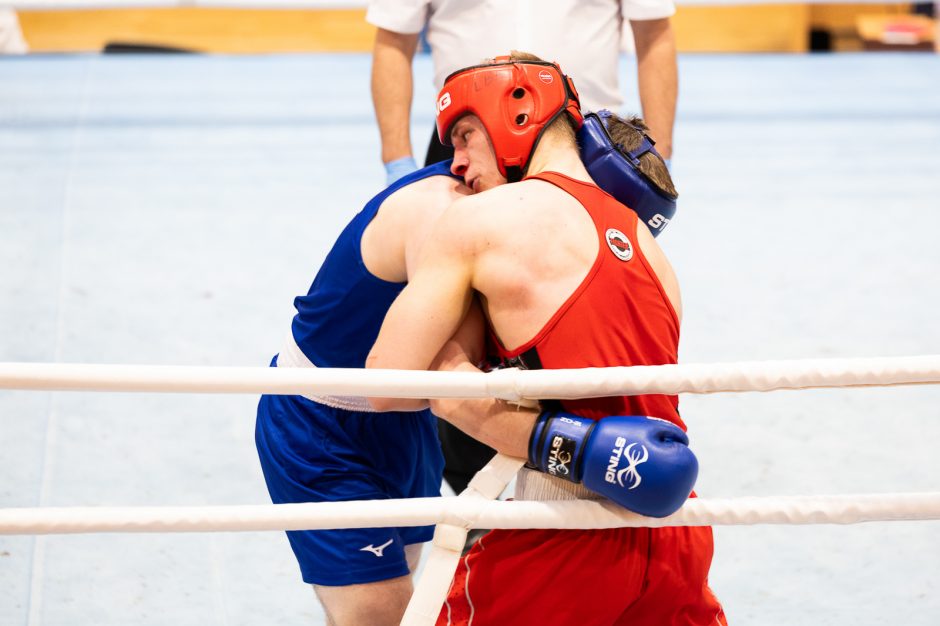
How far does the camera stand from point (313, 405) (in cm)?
224

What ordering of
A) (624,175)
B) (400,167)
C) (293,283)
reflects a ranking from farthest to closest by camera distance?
(293,283)
(400,167)
(624,175)

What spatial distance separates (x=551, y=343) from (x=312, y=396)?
635mm

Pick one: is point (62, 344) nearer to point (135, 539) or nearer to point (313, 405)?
point (135, 539)

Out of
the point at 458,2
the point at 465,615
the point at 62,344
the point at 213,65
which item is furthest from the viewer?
A: the point at 213,65

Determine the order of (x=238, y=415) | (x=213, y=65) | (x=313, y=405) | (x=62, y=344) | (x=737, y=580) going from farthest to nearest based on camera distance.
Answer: (x=213, y=65) < (x=62, y=344) < (x=238, y=415) < (x=737, y=580) < (x=313, y=405)

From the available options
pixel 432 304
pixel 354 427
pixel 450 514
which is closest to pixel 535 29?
pixel 354 427

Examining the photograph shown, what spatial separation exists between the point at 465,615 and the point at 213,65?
19.9 feet

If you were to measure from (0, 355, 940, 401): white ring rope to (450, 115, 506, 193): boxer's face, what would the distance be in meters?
0.46

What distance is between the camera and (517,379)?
171cm

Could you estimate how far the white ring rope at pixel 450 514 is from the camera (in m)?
1.69

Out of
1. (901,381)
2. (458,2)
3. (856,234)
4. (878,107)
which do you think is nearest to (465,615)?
(901,381)

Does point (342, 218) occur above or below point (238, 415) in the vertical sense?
below

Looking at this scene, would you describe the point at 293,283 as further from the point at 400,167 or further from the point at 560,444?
the point at 560,444

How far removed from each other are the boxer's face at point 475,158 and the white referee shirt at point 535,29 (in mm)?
1036
